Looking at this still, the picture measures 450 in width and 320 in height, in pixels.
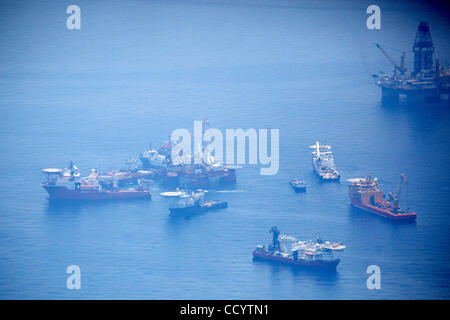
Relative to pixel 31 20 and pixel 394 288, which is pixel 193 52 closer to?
pixel 31 20

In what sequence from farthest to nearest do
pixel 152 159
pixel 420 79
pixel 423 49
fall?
pixel 420 79 → pixel 423 49 → pixel 152 159

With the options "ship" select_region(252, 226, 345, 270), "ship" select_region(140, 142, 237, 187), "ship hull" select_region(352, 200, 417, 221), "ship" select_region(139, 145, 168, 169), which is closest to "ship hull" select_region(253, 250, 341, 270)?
"ship" select_region(252, 226, 345, 270)

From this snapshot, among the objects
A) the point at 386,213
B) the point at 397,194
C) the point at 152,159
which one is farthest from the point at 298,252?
the point at 152,159

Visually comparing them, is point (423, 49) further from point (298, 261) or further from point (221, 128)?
point (298, 261)

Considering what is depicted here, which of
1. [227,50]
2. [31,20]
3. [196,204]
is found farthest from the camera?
[227,50]

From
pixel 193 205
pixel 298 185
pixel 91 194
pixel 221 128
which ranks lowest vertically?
pixel 193 205

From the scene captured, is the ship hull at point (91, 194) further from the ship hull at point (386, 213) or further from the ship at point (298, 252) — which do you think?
the ship hull at point (386, 213)
